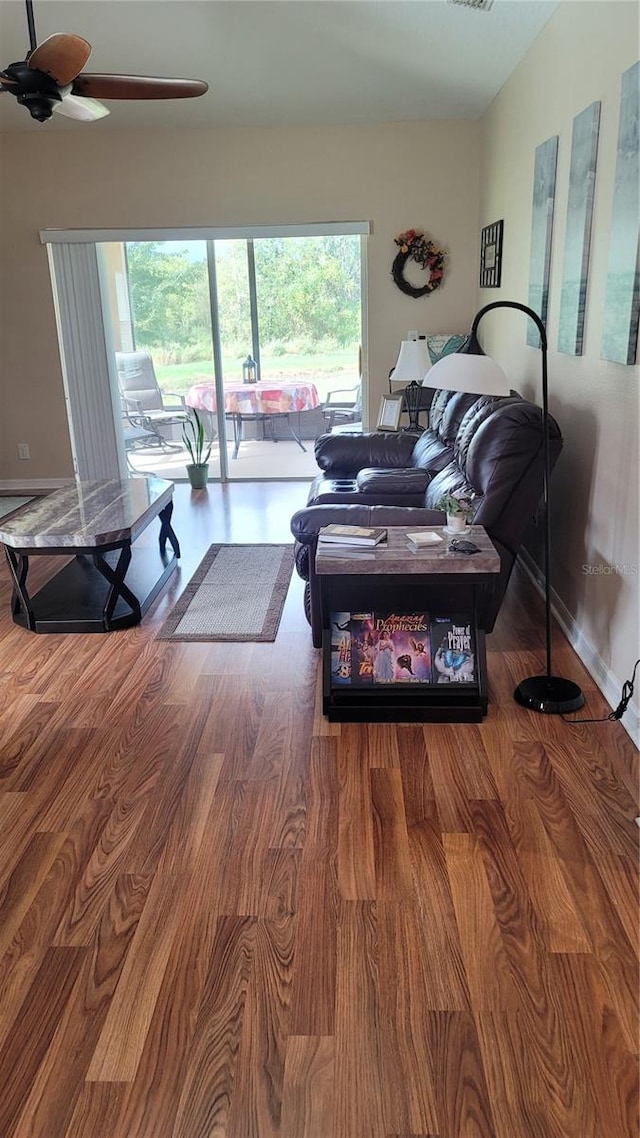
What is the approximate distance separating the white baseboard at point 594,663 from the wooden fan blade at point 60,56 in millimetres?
2789

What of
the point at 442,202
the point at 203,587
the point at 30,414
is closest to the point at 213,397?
the point at 30,414

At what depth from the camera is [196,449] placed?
21.2 ft

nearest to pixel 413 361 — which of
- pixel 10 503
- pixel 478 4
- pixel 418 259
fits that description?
pixel 418 259

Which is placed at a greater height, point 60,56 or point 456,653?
point 60,56

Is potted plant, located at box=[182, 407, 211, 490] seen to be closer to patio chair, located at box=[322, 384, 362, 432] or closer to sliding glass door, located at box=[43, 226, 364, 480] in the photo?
sliding glass door, located at box=[43, 226, 364, 480]

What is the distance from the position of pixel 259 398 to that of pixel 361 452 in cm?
204

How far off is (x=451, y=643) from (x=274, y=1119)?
5.23ft

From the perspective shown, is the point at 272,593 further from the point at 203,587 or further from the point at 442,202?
the point at 442,202

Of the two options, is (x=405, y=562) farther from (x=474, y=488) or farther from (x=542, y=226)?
(x=542, y=226)

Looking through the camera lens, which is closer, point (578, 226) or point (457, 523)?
point (457, 523)

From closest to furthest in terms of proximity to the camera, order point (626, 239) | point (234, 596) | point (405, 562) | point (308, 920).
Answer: point (308, 920), point (626, 239), point (405, 562), point (234, 596)

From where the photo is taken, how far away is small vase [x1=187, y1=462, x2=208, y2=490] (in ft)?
20.5

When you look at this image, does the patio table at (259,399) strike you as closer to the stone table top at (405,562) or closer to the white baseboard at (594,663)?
the white baseboard at (594,663)

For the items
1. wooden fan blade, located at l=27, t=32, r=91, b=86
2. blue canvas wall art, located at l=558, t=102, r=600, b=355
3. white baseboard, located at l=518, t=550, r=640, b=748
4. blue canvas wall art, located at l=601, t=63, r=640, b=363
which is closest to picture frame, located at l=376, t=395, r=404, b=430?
white baseboard, located at l=518, t=550, r=640, b=748
